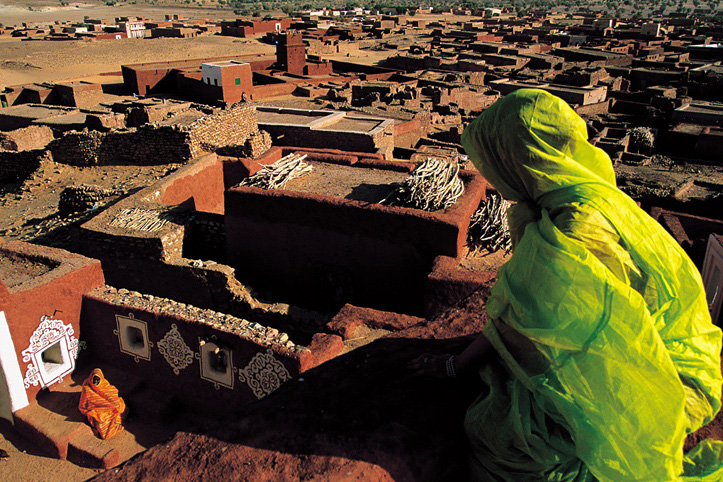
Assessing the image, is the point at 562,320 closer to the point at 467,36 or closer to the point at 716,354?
the point at 716,354

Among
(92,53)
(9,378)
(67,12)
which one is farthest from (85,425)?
(67,12)

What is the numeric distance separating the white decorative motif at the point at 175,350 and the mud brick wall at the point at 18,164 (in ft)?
34.3

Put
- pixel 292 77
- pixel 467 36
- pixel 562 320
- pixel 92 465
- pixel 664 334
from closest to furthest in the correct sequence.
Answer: pixel 562 320 → pixel 664 334 → pixel 92 465 → pixel 292 77 → pixel 467 36

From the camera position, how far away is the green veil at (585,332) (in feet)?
6.15

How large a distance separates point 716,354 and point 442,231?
4943 mm

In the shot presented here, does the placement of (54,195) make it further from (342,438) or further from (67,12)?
(67,12)

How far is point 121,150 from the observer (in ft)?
46.2

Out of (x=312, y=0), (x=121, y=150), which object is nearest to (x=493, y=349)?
(x=121, y=150)

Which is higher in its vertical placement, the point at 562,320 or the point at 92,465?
the point at 562,320

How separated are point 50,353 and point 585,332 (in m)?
7.84

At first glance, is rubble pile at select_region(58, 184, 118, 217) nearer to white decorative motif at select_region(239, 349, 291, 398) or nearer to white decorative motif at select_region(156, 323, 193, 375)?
white decorative motif at select_region(156, 323, 193, 375)

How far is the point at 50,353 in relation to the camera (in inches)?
301

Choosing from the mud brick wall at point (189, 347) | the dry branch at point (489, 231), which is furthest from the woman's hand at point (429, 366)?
→ the dry branch at point (489, 231)

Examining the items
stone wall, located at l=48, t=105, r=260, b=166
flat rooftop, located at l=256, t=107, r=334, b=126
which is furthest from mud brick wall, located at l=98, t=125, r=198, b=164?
flat rooftop, located at l=256, t=107, r=334, b=126
